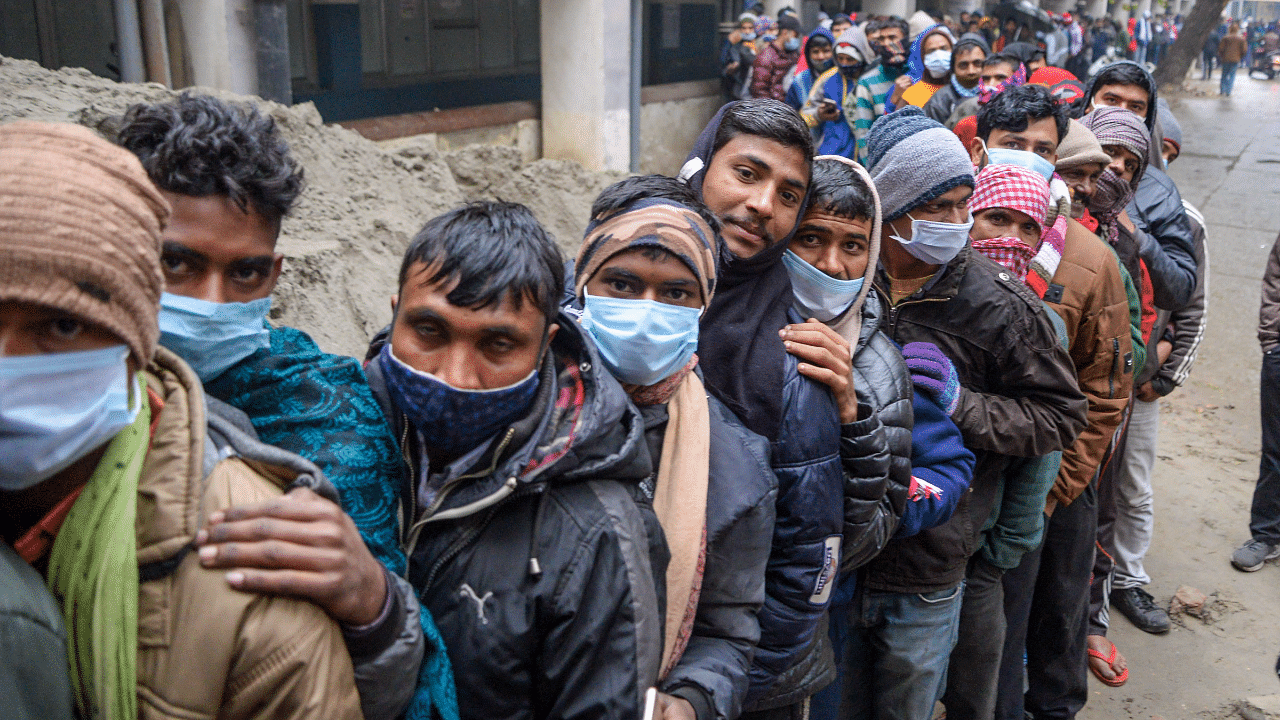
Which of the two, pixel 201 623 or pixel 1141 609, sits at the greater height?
pixel 201 623

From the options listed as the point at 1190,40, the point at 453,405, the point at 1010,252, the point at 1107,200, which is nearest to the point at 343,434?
the point at 453,405

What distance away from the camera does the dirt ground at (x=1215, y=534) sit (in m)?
4.19

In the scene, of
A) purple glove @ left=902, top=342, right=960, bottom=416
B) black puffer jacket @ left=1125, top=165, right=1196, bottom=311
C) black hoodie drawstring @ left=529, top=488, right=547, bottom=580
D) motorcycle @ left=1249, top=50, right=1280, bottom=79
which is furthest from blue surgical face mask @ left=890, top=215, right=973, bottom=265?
motorcycle @ left=1249, top=50, right=1280, bottom=79

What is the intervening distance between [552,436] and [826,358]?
2.63ft

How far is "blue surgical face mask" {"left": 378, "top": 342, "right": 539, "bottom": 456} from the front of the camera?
1.50m

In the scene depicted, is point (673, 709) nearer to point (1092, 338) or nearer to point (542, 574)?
point (542, 574)

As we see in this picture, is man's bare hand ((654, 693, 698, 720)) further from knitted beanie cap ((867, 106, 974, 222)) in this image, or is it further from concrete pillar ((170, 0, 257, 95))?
concrete pillar ((170, 0, 257, 95))

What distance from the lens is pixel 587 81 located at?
9.63 meters

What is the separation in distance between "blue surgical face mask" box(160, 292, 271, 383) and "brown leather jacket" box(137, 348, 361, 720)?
0.26 m

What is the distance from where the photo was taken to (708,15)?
49.3ft

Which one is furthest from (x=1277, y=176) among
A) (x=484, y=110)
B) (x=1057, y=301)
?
(x=1057, y=301)

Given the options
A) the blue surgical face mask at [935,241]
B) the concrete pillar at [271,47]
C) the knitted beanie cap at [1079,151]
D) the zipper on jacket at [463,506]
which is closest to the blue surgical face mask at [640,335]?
the zipper on jacket at [463,506]

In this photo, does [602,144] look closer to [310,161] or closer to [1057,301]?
[310,161]

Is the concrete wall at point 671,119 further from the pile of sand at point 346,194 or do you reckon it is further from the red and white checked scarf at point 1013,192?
the red and white checked scarf at point 1013,192
